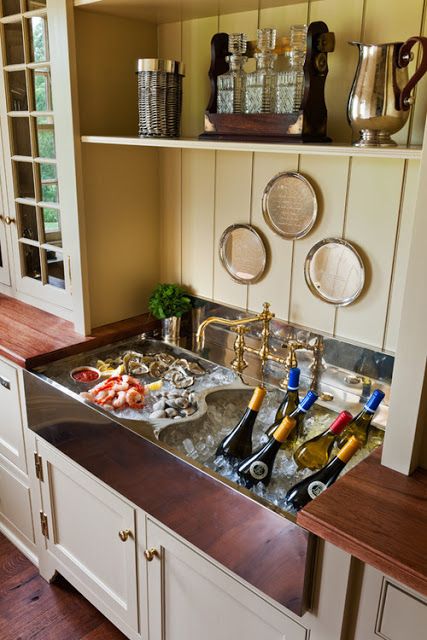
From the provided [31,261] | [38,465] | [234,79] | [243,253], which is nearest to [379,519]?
[243,253]

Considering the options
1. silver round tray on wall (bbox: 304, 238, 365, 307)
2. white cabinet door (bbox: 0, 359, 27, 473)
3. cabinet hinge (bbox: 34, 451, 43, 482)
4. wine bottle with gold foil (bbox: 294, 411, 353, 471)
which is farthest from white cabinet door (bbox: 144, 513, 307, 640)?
silver round tray on wall (bbox: 304, 238, 365, 307)

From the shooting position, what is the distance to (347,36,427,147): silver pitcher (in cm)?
121

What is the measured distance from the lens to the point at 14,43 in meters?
1.96

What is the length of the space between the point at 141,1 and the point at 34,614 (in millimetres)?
1974

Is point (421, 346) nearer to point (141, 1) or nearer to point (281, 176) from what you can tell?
point (281, 176)

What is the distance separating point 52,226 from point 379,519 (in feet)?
4.87

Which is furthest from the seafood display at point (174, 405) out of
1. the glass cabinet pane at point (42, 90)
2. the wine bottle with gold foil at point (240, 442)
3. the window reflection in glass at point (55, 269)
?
the glass cabinet pane at point (42, 90)

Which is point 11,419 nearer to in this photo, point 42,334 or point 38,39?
point 42,334

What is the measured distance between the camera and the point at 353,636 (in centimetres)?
111

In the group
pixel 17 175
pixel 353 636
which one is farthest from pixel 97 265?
pixel 353 636

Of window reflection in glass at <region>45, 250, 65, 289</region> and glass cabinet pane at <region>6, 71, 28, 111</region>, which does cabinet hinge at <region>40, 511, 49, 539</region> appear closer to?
window reflection in glass at <region>45, 250, 65, 289</region>

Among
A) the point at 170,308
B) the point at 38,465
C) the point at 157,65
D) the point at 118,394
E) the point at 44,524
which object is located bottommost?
the point at 44,524

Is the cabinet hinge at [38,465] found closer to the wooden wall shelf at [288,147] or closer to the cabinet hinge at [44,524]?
the cabinet hinge at [44,524]

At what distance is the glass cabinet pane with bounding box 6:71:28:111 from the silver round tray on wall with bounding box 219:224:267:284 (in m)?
0.84
